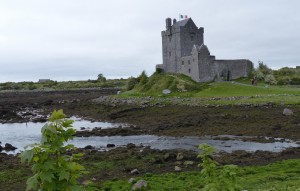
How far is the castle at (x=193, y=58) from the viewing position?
211 ft

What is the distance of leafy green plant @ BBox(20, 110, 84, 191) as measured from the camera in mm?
5780

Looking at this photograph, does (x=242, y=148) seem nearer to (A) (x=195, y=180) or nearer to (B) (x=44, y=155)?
(A) (x=195, y=180)

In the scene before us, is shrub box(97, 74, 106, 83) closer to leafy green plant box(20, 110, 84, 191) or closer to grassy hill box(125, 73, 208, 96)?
grassy hill box(125, 73, 208, 96)

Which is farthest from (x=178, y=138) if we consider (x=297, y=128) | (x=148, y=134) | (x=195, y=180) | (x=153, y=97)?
(x=153, y=97)

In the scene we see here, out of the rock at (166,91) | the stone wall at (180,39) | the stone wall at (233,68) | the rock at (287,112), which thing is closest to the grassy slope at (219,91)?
the rock at (166,91)

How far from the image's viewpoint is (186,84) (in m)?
61.2

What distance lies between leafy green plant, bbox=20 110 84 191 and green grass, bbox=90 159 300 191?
9.74m

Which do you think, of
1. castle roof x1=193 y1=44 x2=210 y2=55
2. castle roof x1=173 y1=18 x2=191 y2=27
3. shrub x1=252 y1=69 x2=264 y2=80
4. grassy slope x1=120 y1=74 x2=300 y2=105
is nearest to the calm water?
grassy slope x1=120 y1=74 x2=300 y2=105

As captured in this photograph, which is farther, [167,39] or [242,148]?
[167,39]

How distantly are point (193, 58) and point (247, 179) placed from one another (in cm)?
4932

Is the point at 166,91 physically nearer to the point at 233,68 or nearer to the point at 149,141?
the point at 233,68

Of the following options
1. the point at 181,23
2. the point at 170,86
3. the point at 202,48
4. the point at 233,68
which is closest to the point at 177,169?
the point at 170,86

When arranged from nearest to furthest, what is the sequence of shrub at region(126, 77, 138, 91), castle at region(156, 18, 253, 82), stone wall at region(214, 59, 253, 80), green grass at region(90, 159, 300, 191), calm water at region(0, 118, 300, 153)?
green grass at region(90, 159, 300, 191)
calm water at region(0, 118, 300, 153)
castle at region(156, 18, 253, 82)
stone wall at region(214, 59, 253, 80)
shrub at region(126, 77, 138, 91)

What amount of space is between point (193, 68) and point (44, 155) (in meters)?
60.8
